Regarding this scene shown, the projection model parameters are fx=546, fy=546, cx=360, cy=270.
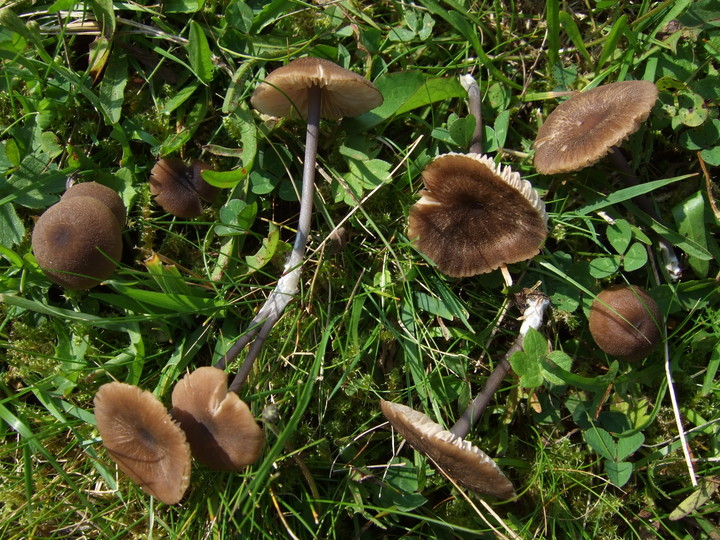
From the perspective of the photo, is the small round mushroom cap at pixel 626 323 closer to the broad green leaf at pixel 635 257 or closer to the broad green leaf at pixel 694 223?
the broad green leaf at pixel 635 257

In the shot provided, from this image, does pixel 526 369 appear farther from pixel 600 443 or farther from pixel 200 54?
pixel 200 54

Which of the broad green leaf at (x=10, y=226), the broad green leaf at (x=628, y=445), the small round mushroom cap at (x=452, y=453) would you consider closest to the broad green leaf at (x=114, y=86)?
the broad green leaf at (x=10, y=226)

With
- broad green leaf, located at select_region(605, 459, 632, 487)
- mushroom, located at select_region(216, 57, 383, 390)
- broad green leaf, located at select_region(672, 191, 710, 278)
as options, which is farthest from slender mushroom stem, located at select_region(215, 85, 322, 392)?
broad green leaf, located at select_region(672, 191, 710, 278)

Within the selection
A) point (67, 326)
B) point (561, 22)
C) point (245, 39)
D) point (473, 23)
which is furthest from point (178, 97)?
point (561, 22)

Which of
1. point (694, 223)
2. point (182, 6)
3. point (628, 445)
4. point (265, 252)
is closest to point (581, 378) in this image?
point (628, 445)

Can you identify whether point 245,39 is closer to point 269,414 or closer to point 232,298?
point 232,298

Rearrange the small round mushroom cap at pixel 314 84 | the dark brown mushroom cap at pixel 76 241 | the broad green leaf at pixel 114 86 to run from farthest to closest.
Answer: the broad green leaf at pixel 114 86, the dark brown mushroom cap at pixel 76 241, the small round mushroom cap at pixel 314 84
